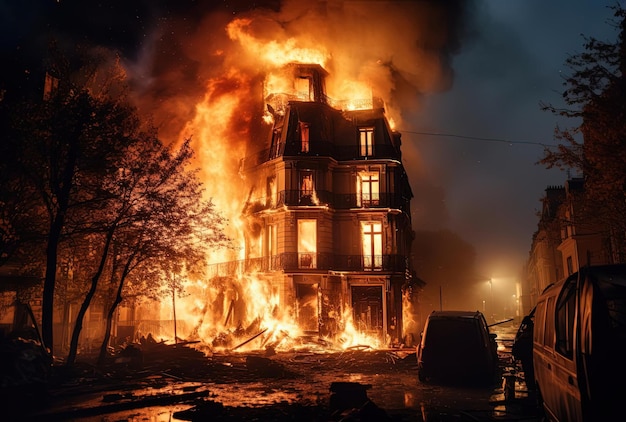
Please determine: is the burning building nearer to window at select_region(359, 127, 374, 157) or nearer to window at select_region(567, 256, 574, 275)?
window at select_region(359, 127, 374, 157)

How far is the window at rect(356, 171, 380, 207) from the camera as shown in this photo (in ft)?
122

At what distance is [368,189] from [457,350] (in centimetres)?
2426

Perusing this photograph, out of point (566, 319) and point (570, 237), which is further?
point (570, 237)

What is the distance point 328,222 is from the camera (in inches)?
1439

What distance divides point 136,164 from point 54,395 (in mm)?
9049

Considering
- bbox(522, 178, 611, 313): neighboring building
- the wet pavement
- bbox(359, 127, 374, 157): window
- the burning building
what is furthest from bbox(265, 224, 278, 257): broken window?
bbox(522, 178, 611, 313): neighboring building

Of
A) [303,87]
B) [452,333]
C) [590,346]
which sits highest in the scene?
[303,87]

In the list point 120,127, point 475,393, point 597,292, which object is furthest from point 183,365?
point 597,292

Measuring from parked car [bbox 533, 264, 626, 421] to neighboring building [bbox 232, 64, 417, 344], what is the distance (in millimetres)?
28566

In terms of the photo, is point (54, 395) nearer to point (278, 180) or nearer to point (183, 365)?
point (183, 365)

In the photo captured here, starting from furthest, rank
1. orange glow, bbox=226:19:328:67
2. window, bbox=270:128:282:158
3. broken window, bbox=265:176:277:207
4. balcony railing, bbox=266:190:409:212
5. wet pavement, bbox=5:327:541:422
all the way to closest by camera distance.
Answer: orange glow, bbox=226:19:328:67, window, bbox=270:128:282:158, broken window, bbox=265:176:277:207, balcony railing, bbox=266:190:409:212, wet pavement, bbox=5:327:541:422

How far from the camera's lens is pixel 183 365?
22.5 meters

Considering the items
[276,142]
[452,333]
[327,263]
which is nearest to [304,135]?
[276,142]

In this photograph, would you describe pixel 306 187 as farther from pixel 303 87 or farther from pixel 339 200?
pixel 303 87
